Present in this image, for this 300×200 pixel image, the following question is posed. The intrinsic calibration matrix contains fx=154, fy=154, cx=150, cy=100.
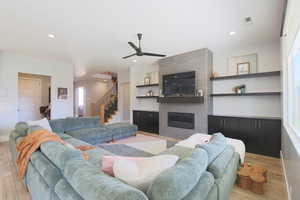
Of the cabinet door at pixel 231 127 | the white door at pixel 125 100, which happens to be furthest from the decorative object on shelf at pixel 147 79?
the cabinet door at pixel 231 127

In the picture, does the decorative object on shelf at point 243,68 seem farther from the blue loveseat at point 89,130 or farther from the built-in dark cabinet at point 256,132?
the blue loveseat at point 89,130

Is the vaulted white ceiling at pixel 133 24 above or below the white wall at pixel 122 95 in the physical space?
above

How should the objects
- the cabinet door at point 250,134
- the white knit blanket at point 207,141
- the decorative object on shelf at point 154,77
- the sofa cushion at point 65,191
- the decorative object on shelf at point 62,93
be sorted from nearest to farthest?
1. the sofa cushion at point 65,191
2. the white knit blanket at point 207,141
3. the cabinet door at point 250,134
4. the decorative object on shelf at point 62,93
5. the decorative object on shelf at point 154,77

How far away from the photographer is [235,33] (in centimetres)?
340

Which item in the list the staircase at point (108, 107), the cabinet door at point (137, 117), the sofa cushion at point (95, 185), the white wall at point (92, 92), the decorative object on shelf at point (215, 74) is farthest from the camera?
the white wall at point (92, 92)

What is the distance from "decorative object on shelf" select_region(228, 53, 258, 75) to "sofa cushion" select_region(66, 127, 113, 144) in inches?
156

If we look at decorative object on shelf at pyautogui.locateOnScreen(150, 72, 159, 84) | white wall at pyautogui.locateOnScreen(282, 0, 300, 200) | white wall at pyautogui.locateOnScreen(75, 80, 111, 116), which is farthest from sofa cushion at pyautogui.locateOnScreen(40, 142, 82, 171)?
white wall at pyautogui.locateOnScreen(75, 80, 111, 116)

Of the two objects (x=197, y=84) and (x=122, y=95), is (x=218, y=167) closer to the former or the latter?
(x=197, y=84)

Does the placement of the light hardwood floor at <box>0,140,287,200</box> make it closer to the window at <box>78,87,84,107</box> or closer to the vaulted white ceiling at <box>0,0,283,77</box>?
the vaulted white ceiling at <box>0,0,283,77</box>

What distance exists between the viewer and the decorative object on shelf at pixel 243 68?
13.8 ft

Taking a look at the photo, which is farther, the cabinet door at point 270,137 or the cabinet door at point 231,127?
the cabinet door at point 231,127

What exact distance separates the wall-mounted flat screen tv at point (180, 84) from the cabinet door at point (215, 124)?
90 centimetres

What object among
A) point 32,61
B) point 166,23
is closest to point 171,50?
point 166,23

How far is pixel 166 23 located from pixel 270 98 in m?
3.19
